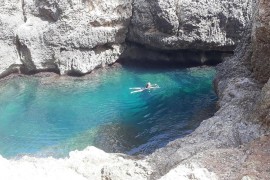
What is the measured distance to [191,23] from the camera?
2019 cm

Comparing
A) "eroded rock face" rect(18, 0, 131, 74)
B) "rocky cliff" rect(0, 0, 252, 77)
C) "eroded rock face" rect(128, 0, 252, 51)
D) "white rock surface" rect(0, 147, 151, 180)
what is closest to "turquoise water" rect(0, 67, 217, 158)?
"eroded rock face" rect(18, 0, 131, 74)

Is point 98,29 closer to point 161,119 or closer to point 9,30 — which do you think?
point 9,30

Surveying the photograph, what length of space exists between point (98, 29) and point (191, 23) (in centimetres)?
552

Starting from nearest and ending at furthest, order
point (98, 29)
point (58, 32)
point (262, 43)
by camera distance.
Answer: point (262, 43) < point (58, 32) < point (98, 29)

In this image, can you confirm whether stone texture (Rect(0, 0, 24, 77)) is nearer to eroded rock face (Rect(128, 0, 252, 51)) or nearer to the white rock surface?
eroded rock face (Rect(128, 0, 252, 51))

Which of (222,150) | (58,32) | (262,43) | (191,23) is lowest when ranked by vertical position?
(222,150)

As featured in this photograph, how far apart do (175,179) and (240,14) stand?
14.3m

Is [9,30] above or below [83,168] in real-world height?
above

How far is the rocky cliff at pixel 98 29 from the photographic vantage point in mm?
19906

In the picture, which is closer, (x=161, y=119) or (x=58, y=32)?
(x=161, y=119)

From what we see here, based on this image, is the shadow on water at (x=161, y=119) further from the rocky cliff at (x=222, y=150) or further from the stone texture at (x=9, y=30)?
the stone texture at (x=9, y=30)

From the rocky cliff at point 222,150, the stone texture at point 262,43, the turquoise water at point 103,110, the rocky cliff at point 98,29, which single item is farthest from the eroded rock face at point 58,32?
the stone texture at point 262,43

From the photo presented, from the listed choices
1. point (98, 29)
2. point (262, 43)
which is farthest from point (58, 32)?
point (262, 43)

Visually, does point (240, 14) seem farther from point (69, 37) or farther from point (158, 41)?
point (69, 37)
